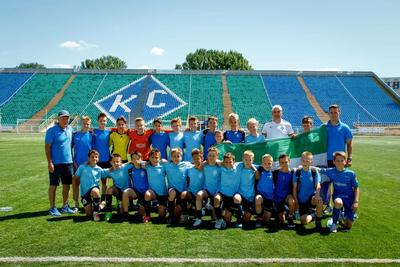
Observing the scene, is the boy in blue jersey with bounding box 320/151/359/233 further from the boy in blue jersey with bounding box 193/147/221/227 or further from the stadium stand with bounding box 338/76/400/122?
the stadium stand with bounding box 338/76/400/122

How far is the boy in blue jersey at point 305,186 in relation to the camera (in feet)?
19.8

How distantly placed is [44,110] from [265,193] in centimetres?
3920

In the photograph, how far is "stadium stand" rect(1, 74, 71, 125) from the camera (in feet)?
132

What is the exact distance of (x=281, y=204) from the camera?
20.2ft

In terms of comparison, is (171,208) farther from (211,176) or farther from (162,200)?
(211,176)

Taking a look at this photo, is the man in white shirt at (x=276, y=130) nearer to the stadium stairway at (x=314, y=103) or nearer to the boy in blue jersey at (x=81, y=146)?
the boy in blue jersey at (x=81, y=146)

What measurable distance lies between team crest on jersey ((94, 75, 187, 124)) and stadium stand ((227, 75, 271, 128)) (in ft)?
20.8

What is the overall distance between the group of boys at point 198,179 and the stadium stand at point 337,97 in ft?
117

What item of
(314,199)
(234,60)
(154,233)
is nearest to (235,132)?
(314,199)

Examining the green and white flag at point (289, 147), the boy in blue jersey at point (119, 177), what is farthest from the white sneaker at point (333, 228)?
the boy in blue jersey at point (119, 177)

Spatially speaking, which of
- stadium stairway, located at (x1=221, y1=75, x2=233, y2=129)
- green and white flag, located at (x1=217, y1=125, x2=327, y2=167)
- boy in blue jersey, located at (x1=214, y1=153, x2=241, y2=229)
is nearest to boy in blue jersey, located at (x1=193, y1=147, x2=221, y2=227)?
boy in blue jersey, located at (x1=214, y1=153, x2=241, y2=229)

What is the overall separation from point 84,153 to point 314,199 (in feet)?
13.6

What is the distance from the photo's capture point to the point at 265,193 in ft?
20.2

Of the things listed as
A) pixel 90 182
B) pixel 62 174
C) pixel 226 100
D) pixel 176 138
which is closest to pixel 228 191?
pixel 176 138
